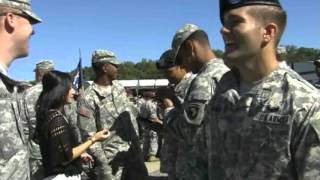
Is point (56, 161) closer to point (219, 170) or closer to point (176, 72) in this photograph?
point (176, 72)

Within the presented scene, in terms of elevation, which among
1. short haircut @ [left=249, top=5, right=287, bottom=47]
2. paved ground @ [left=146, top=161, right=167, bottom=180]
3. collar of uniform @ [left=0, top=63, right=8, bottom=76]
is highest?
short haircut @ [left=249, top=5, right=287, bottom=47]

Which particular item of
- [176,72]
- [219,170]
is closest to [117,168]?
[176,72]

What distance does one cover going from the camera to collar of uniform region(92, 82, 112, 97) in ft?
20.1

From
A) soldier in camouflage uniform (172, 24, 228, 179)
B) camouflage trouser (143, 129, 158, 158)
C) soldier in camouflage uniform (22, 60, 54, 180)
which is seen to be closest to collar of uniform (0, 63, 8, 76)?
soldier in camouflage uniform (172, 24, 228, 179)

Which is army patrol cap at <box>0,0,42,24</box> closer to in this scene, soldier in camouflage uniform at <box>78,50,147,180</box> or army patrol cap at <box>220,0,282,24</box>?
army patrol cap at <box>220,0,282,24</box>

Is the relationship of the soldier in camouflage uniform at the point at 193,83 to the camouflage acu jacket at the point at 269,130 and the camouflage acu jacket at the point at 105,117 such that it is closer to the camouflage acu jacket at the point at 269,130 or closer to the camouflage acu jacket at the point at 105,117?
the camouflage acu jacket at the point at 269,130

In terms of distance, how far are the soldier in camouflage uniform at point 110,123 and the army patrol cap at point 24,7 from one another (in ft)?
10.4

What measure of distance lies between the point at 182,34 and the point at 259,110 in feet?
6.31

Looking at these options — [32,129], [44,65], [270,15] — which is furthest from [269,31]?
[44,65]

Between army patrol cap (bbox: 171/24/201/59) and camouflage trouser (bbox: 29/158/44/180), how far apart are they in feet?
7.14

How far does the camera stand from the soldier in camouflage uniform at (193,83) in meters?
3.74

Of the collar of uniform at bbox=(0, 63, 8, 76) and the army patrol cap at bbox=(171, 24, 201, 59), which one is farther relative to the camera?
the army patrol cap at bbox=(171, 24, 201, 59)

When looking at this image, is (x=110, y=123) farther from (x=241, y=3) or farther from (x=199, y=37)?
(x=241, y=3)

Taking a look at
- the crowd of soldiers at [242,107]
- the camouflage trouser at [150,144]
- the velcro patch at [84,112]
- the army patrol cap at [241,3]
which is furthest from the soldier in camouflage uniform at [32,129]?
the camouflage trouser at [150,144]
